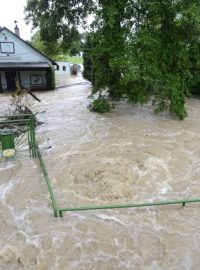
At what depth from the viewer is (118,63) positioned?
13219mm

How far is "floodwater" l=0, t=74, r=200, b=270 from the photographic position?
604 cm

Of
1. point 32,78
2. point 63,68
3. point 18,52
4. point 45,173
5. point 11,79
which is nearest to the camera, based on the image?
point 45,173

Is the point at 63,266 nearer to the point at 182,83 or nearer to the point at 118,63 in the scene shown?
the point at 118,63

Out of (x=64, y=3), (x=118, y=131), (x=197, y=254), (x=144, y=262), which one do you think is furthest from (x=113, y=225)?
(x=64, y=3)

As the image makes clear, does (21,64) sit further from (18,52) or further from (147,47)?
Answer: (147,47)

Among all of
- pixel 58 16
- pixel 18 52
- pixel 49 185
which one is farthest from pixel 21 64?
pixel 49 185

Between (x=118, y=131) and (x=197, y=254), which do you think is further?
(x=118, y=131)

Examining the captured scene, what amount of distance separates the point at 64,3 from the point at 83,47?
3433 millimetres

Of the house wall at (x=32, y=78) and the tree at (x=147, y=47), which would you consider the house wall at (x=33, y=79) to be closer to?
the house wall at (x=32, y=78)

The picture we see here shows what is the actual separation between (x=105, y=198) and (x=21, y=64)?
65.2 feet

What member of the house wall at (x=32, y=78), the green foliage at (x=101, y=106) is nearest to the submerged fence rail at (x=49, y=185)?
the green foliage at (x=101, y=106)

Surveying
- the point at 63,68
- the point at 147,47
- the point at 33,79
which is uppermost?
the point at 147,47

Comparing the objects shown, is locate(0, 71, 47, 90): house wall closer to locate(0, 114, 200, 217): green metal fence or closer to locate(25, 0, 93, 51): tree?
locate(25, 0, 93, 51): tree

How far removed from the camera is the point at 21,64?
81.5ft
